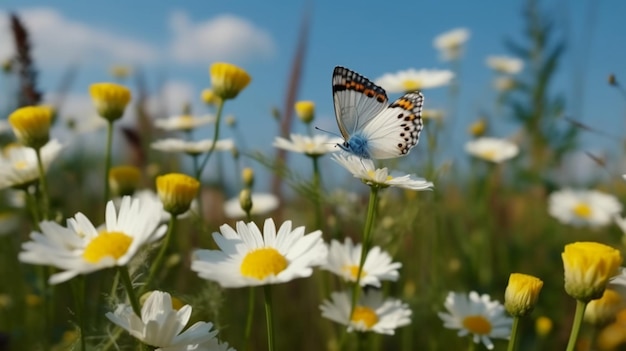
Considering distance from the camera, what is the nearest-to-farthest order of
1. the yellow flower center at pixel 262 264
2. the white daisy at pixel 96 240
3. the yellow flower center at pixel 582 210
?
the white daisy at pixel 96 240 < the yellow flower center at pixel 262 264 < the yellow flower center at pixel 582 210

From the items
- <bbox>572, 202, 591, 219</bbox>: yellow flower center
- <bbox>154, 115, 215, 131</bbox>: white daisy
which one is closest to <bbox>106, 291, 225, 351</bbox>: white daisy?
<bbox>154, 115, 215, 131</bbox>: white daisy

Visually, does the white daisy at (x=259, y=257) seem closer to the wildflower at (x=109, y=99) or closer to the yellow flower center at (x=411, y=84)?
the wildflower at (x=109, y=99)

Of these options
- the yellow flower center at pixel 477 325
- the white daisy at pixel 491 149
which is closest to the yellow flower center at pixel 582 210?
the white daisy at pixel 491 149

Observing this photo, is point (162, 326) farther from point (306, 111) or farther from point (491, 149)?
point (491, 149)

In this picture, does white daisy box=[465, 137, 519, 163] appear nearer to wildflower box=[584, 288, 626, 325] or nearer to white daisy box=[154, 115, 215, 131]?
white daisy box=[154, 115, 215, 131]

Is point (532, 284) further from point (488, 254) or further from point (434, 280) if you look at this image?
point (488, 254)

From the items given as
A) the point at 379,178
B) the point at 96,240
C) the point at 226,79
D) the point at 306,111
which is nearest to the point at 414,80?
the point at 306,111
